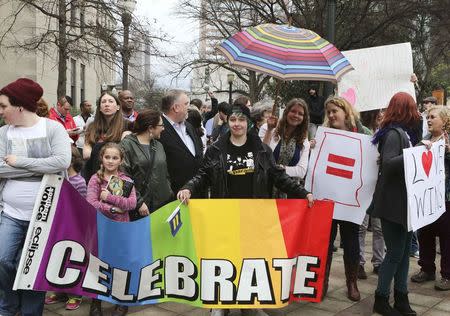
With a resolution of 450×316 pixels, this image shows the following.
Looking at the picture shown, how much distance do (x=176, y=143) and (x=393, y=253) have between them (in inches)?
89.8

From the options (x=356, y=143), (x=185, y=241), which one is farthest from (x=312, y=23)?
(x=185, y=241)

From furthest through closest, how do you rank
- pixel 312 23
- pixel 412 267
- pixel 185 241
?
1. pixel 312 23
2. pixel 412 267
3. pixel 185 241

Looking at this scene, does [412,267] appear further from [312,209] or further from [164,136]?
[164,136]

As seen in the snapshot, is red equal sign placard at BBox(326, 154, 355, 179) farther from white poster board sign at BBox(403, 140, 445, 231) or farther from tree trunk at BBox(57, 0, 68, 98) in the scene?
tree trunk at BBox(57, 0, 68, 98)

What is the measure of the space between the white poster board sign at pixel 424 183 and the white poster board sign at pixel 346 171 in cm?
48

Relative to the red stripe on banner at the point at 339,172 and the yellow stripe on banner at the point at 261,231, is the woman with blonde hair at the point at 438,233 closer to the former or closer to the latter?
the red stripe on banner at the point at 339,172

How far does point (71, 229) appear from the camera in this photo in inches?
153

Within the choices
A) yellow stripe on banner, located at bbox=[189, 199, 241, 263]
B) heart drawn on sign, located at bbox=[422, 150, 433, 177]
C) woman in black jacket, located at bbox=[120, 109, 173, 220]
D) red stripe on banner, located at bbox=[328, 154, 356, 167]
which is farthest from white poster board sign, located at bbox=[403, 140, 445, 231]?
woman in black jacket, located at bbox=[120, 109, 173, 220]

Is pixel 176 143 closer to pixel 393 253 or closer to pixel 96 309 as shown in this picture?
pixel 96 309

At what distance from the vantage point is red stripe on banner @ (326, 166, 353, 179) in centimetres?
491

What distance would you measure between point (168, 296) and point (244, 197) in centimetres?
100

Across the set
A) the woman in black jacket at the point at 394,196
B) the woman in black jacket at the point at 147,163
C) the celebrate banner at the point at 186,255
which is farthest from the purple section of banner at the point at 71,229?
the woman in black jacket at the point at 394,196

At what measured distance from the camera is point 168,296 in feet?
12.8

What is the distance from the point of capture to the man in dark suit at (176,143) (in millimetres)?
5016
